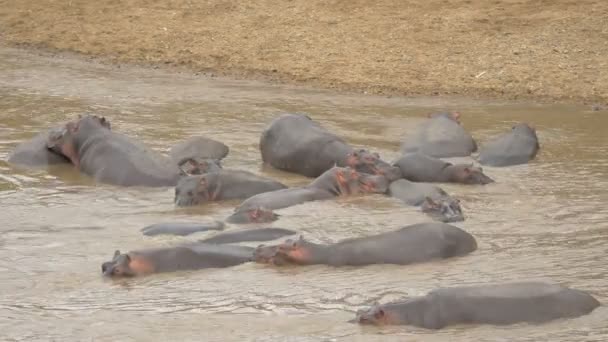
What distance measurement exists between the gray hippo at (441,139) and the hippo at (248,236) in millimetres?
2622

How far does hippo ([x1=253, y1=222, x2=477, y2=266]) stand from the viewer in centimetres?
738

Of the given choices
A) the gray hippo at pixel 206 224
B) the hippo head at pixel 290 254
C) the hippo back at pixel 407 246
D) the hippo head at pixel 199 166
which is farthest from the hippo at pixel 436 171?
the hippo head at pixel 290 254

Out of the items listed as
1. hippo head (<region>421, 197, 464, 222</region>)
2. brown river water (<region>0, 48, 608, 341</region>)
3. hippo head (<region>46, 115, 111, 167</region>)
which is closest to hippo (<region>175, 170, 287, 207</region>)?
brown river water (<region>0, 48, 608, 341</region>)

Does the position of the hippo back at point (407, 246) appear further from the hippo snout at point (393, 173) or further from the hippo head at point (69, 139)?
the hippo head at point (69, 139)

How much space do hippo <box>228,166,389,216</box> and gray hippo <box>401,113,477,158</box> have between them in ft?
3.98

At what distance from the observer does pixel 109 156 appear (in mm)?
9875

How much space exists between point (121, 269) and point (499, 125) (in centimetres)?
532

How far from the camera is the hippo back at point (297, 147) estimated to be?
9961 millimetres

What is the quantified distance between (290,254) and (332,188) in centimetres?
177

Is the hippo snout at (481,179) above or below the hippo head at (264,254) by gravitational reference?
above

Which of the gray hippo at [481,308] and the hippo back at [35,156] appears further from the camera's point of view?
the hippo back at [35,156]

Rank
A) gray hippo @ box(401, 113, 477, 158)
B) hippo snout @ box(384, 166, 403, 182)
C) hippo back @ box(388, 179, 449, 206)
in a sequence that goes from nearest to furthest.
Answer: hippo back @ box(388, 179, 449, 206)
hippo snout @ box(384, 166, 403, 182)
gray hippo @ box(401, 113, 477, 158)

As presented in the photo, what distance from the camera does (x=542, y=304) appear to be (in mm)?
6273

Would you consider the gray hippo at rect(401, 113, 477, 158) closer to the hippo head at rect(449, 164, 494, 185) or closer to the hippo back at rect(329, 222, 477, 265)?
the hippo head at rect(449, 164, 494, 185)
